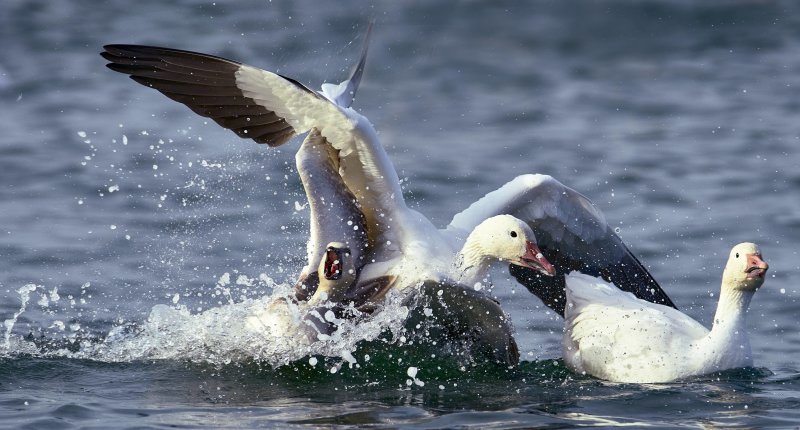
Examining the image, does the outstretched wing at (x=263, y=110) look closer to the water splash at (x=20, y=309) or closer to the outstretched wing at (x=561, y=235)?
the outstretched wing at (x=561, y=235)

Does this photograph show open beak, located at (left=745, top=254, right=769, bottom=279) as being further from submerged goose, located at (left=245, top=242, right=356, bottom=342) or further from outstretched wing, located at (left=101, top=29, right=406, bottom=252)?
submerged goose, located at (left=245, top=242, right=356, bottom=342)

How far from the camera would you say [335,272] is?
7.61m

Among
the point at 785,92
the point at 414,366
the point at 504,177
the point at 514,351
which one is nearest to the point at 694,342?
the point at 514,351

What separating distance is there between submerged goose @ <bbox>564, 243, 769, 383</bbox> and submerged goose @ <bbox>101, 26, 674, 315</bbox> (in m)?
0.39

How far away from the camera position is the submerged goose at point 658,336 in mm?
7410

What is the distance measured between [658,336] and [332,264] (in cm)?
171

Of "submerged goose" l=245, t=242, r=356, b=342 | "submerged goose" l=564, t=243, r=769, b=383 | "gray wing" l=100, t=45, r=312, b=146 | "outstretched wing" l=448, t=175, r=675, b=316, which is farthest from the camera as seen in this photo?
"outstretched wing" l=448, t=175, r=675, b=316

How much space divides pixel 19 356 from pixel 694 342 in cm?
347

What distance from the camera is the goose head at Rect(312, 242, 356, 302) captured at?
25.0 ft

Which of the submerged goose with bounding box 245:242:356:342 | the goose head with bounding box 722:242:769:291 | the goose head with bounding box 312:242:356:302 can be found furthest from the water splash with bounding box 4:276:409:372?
the goose head with bounding box 722:242:769:291


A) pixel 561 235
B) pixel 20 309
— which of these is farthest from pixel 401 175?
pixel 20 309

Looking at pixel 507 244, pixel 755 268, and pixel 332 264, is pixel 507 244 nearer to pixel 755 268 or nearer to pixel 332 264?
pixel 332 264

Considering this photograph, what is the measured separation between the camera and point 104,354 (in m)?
7.71

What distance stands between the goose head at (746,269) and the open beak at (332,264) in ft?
6.72
